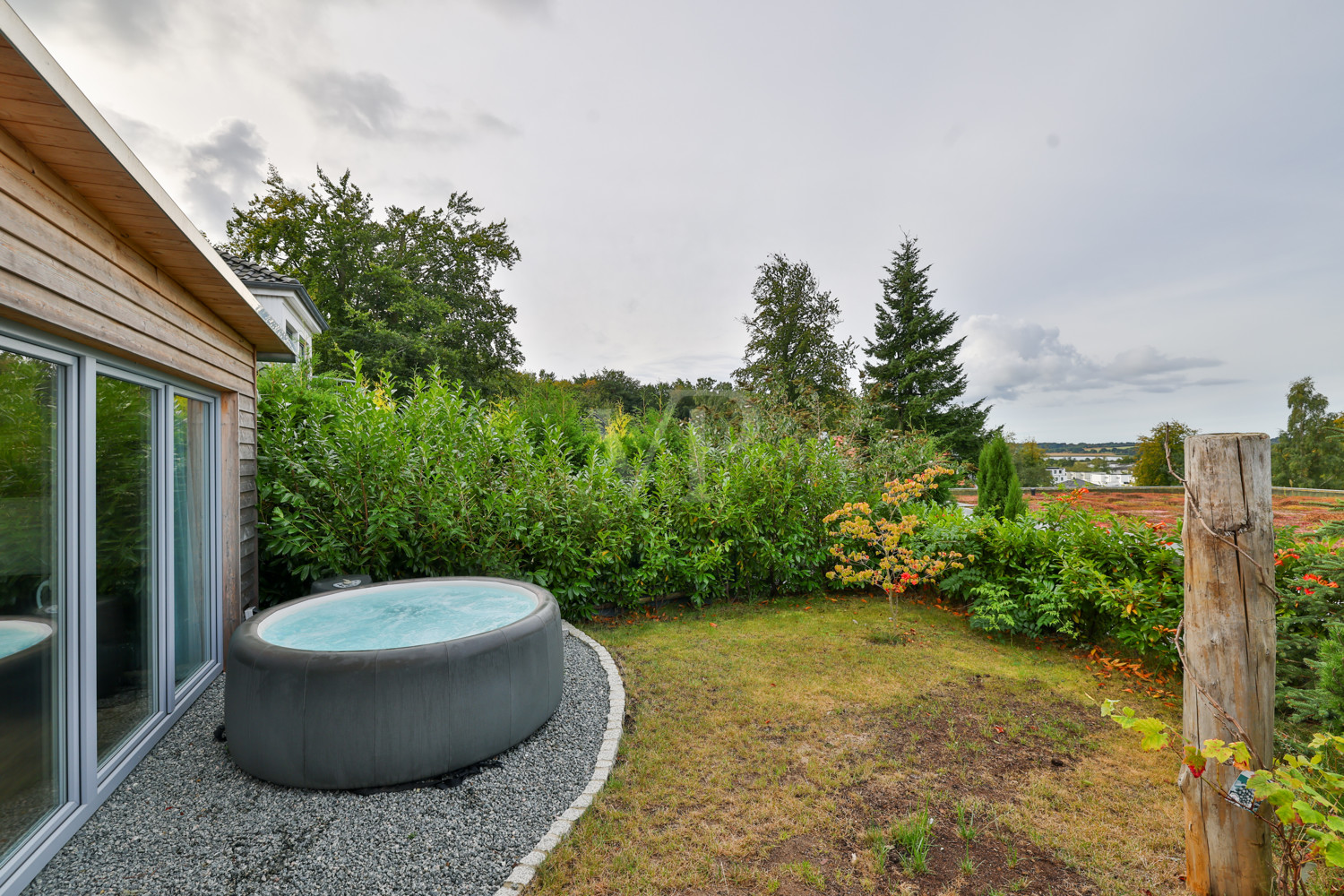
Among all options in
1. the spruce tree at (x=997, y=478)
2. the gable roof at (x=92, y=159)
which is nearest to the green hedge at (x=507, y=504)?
the gable roof at (x=92, y=159)

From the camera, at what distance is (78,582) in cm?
211

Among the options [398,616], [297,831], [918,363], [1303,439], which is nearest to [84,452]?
[297,831]

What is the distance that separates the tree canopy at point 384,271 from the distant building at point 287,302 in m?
2.66

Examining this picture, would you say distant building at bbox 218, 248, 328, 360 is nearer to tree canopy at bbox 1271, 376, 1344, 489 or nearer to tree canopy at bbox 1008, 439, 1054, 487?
tree canopy at bbox 1271, 376, 1344, 489

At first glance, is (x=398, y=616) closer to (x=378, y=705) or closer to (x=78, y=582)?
(x=378, y=705)

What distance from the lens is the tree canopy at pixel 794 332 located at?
19250 mm

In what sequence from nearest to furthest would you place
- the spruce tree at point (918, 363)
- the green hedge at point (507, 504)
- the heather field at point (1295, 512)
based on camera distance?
the heather field at point (1295, 512) → the green hedge at point (507, 504) → the spruce tree at point (918, 363)

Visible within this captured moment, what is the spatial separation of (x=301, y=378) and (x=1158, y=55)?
8.52m

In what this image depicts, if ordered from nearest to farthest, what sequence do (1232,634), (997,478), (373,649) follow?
1. (1232,634)
2. (373,649)
3. (997,478)

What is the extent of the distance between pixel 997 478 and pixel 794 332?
40.8 feet

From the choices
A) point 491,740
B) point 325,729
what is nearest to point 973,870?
point 491,740

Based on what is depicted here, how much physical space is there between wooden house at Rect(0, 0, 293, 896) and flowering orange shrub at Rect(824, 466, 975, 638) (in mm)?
5116

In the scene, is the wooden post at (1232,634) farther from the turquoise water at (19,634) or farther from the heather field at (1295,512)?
the turquoise water at (19,634)

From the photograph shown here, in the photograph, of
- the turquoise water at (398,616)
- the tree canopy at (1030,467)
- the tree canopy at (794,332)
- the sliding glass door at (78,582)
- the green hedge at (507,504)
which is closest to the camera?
the sliding glass door at (78,582)
